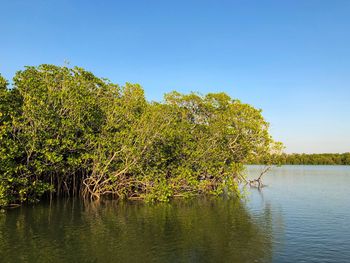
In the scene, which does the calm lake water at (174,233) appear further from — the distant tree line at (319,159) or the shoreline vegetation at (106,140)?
the distant tree line at (319,159)

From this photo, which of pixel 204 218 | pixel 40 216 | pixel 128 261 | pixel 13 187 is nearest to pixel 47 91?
pixel 13 187

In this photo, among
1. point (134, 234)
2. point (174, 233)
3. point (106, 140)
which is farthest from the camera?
point (106, 140)

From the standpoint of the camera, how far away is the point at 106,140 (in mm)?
33844

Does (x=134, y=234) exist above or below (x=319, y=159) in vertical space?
below

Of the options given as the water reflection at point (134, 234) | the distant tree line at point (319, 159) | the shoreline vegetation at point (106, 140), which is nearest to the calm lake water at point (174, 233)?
the water reflection at point (134, 234)

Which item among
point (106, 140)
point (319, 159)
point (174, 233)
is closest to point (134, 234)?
point (174, 233)

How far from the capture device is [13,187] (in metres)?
28.8

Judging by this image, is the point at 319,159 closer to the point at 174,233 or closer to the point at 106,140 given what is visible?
the point at 106,140

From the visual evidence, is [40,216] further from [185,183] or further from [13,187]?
[185,183]

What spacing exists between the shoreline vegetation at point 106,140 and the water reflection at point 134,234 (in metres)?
4.03

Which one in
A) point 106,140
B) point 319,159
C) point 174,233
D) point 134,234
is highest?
point 106,140

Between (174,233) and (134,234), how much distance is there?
103 inches

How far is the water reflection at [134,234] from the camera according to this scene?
53.8 ft

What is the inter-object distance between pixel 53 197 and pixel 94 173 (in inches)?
255
